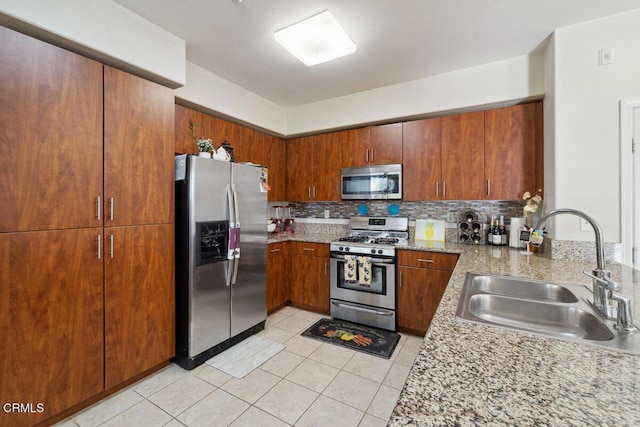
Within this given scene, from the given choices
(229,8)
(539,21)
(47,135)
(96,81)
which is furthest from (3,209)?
(539,21)

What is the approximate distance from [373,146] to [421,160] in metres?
0.58

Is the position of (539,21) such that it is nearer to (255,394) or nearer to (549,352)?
(549,352)

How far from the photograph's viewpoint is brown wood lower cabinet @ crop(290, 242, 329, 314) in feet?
10.5

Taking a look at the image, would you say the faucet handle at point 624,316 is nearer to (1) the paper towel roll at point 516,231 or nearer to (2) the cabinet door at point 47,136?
(1) the paper towel roll at point 516,231

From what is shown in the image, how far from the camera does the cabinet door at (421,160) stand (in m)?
2.87

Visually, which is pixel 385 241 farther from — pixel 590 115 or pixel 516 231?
pixel 590 115

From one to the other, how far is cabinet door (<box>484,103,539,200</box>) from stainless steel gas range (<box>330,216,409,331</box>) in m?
1.07

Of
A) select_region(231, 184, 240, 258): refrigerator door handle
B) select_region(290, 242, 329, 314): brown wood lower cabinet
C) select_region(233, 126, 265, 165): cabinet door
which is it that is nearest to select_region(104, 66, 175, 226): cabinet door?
select_region(231, 184, 240, 258): refrigerator door handle

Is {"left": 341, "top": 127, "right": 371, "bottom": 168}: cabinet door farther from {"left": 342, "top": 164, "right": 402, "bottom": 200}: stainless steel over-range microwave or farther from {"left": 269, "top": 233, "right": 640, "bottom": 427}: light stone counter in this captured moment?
{"left": 269, "top": 233, "right": 640, "bottom": 427}: light stone counter

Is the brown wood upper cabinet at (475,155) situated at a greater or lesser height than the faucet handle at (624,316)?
greater

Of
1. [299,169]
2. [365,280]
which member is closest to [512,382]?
[365,280]

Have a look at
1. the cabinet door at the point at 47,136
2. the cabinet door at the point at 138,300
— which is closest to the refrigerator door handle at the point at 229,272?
the cabinet door at the point at 138,300

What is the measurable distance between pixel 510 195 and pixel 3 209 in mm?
3672

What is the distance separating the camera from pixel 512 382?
2.08 ft
